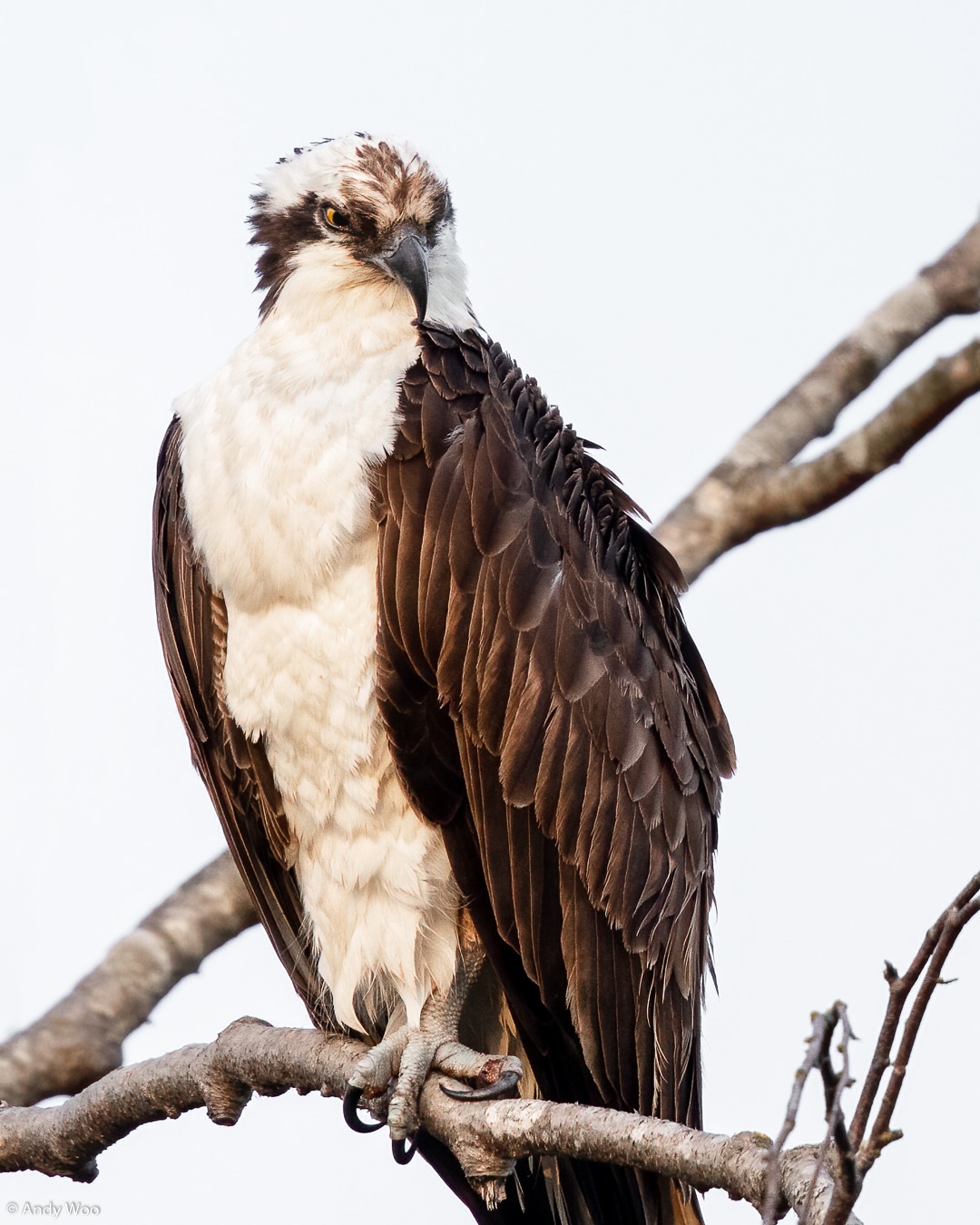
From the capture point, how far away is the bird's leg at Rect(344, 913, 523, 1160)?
436 cm

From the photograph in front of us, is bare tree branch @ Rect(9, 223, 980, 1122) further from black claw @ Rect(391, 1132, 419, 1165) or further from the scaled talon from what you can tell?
the scaled talon

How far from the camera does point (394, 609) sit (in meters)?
4.57

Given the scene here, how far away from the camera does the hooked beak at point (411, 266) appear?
16.3 ft

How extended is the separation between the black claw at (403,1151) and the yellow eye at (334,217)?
3.01m

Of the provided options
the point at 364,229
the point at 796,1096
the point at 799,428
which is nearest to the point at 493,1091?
the point at 796,1096

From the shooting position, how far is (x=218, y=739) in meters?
5.17

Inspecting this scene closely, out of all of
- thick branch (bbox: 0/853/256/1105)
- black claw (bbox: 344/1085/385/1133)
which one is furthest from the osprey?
thick branch (bbox: 0/853/256/1105)

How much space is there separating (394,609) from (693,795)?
48.4 inches

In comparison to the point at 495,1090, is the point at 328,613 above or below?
above

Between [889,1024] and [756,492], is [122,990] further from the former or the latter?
[889,1024]

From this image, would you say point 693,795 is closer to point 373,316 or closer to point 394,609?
point 394,609

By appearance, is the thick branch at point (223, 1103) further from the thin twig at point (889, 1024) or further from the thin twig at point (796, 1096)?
the thin twig at point (889, 1024)

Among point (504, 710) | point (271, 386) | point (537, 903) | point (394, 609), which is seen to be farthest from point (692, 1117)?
point (271, 386)

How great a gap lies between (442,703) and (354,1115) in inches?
50.9
